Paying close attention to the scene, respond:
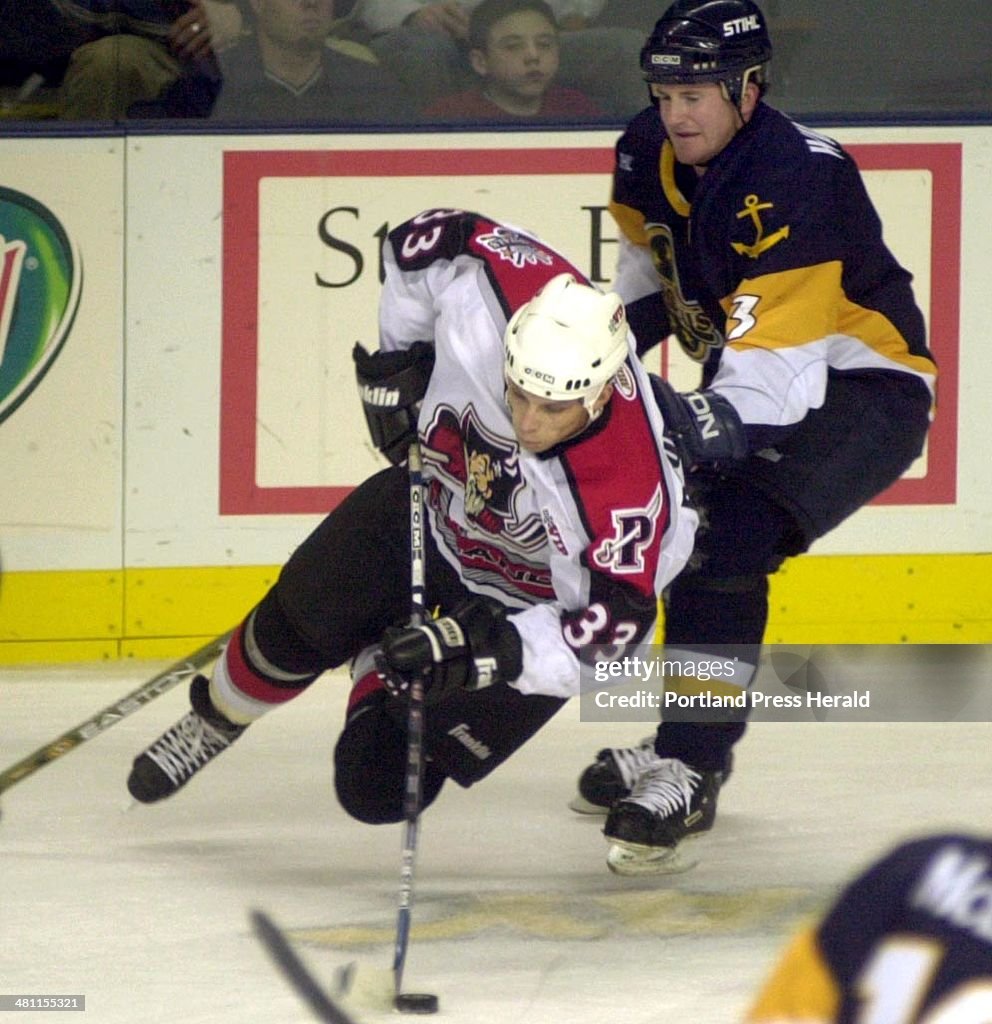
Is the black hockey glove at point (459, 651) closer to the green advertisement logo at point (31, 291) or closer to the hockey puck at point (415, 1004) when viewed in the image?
the hockey puck at point (415, 1004)

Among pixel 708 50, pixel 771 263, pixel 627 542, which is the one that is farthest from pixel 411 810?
pixel 708 50

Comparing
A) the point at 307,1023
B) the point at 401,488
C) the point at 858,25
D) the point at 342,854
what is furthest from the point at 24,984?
the point at 858,25

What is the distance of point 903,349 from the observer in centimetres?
317

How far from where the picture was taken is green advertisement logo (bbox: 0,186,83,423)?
4.08 meters

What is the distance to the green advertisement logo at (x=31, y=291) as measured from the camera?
408cm

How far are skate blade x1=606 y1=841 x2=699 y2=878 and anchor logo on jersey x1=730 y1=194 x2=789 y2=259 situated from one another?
2.91 ft

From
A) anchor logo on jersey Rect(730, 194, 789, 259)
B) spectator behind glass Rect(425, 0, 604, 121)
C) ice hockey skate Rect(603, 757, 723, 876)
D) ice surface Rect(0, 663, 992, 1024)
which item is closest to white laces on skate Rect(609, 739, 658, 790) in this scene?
ice surface Rect(0, 663, 992, 1024)

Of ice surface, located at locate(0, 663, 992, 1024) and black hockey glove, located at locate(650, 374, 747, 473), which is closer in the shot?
ice surface, located at locate(0, 663, 992, 1024)

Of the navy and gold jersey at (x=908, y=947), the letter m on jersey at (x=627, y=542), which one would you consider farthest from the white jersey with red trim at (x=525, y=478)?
the navy and gold jersey at (x=908, y=947)

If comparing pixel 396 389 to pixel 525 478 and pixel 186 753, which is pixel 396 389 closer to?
pixel 525 478

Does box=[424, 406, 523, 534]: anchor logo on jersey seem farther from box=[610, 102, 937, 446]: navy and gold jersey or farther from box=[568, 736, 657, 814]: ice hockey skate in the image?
box=[568, 736, 657, 814]: ice hockey skate

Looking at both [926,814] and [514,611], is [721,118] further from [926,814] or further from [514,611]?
[926,814]

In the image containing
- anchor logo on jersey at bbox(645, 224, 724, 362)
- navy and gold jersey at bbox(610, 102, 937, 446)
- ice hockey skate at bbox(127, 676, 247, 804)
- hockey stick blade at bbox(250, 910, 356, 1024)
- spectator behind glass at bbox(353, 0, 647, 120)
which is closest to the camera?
hockey stick blade at bbox(250, 910, 356, 1024)

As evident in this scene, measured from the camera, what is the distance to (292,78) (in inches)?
165
